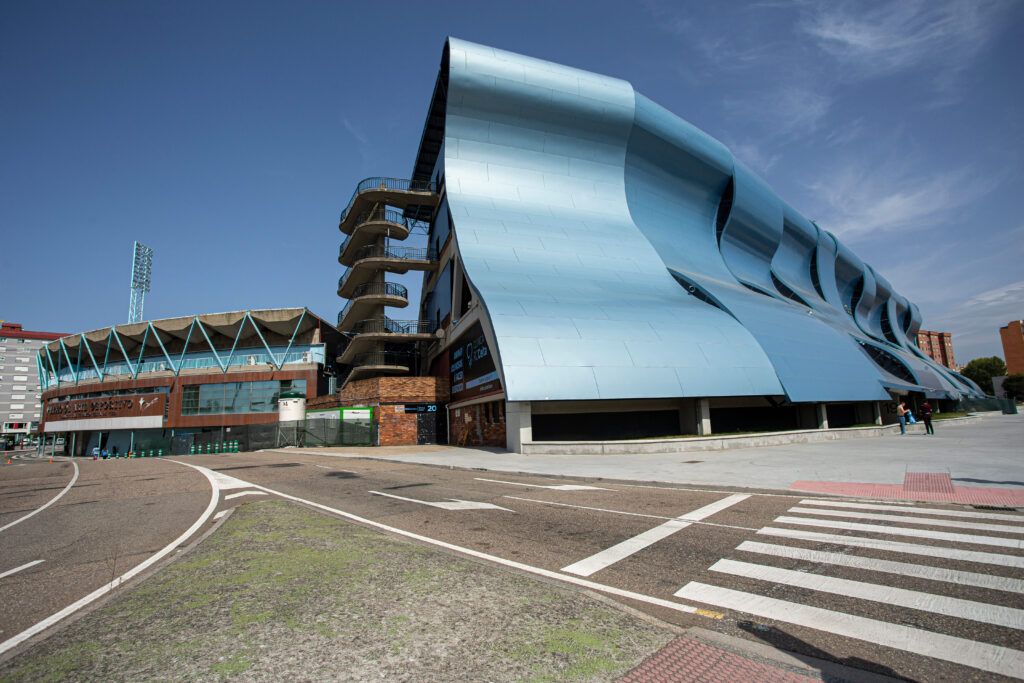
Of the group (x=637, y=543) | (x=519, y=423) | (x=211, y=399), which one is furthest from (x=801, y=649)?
(x=211, y=399)

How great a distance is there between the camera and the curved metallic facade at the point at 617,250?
23.5 metres

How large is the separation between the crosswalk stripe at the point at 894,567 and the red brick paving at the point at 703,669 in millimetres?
2808

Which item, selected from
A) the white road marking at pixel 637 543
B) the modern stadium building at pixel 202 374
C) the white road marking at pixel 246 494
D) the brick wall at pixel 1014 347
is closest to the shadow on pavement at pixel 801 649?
the white road marking at pixel 637 543

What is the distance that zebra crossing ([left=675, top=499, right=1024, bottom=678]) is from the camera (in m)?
3.50

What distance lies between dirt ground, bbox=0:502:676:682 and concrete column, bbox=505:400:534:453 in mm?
16529

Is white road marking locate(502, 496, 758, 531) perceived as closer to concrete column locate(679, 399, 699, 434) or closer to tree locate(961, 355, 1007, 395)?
concrete column locate(679, 399, 699, 434)

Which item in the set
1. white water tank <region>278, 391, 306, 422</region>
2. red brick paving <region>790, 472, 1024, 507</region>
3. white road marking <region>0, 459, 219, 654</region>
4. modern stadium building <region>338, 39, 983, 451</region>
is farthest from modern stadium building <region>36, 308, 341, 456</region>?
red brick paving <region>790, 472, 1024, 507</region>

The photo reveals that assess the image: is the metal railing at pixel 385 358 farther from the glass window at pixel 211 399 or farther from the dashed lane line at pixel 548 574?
the dashed lane line at pixel 548 574

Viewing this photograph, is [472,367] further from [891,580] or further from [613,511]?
[891,580]

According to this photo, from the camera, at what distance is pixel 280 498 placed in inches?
428

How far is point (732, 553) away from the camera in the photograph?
5.71 metres

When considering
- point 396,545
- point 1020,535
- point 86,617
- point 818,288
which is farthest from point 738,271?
point 86,617

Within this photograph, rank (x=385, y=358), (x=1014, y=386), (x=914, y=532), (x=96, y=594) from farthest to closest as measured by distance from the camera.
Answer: (x=1014, y=386), (x=385, y=358), (x=914, y=532), (x=96, y=594)

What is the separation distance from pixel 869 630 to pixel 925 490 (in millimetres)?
7959
